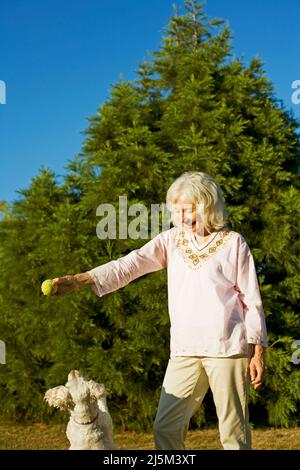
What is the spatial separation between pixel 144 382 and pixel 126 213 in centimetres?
177

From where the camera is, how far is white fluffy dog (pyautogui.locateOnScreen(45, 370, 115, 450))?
11.0ft

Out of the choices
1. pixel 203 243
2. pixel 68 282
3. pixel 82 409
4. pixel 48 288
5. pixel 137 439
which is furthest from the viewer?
pixel 137 439

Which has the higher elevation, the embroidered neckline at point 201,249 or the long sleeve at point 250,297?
the embroidered neckline at point 201,249

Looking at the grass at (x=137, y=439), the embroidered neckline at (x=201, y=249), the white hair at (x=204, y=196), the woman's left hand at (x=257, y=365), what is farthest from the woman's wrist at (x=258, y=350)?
the grass at (x=137, y=439)

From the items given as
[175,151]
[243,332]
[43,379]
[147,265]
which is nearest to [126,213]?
[175,151]

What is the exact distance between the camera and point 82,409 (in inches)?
133

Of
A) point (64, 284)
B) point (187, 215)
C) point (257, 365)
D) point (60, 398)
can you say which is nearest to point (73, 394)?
point (60, 398)

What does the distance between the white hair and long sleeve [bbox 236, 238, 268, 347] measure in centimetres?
20

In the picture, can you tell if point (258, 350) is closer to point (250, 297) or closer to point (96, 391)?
point (250, 297)

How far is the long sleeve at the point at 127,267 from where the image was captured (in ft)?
10.9

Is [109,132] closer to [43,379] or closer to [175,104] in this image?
[175,104]

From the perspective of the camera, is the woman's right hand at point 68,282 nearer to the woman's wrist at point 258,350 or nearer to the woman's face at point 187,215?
the woman's face at point 187,215

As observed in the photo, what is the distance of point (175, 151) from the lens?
268 inches

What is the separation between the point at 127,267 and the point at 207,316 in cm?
54
